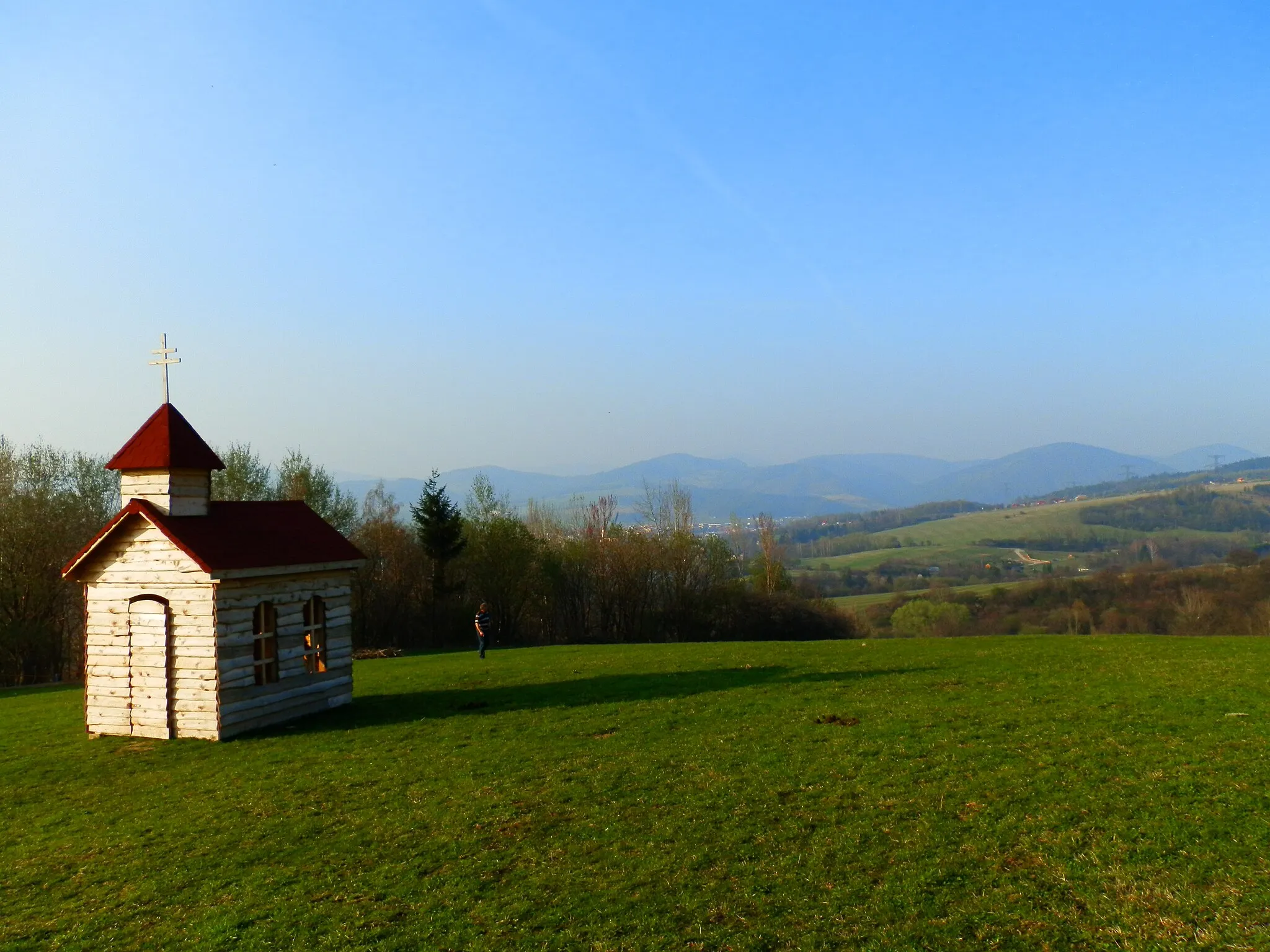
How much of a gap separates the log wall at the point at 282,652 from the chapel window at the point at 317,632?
0.47ft

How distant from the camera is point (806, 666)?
27.1 metres

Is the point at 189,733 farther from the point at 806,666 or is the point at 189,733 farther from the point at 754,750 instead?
the point at 806,666

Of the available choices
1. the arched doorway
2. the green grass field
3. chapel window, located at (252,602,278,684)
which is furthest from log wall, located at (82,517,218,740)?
chapel window, located at (252,602,278,684)

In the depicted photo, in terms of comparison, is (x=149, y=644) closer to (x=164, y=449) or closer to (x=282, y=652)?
(x=282, y=652)

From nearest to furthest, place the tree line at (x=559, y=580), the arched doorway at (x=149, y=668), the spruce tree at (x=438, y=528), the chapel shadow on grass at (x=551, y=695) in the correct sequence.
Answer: the arched doorway at (x=149, y=668) → the chapel shadow on grass at (x=551, y=695) → the spruce tree at (x=438, y=528) → the tree line at (x=559, y=580)

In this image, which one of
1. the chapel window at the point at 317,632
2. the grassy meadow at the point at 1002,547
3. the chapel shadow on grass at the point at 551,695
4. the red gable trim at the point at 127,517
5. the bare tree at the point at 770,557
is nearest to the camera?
the red gable trim at the point at 127,517

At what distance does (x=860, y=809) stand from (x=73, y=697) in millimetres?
29485

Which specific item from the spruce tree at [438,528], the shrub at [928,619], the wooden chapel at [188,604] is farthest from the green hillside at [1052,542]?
the wooden chapel at [188,604]

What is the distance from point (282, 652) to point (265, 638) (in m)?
0.58

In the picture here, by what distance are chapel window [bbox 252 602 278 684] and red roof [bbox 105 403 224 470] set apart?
160 inches

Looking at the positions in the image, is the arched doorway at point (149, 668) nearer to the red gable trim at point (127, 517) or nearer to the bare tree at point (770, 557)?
the red gable trim at point (127, 517)

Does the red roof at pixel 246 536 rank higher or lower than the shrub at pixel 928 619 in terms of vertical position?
higher

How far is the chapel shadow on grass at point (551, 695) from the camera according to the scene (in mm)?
21938

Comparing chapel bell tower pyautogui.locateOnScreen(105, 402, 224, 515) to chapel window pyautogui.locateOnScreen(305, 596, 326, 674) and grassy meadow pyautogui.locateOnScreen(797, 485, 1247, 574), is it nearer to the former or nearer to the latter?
chapel window pyautogui.locateOnScreen(305, 596, 326, 674)
